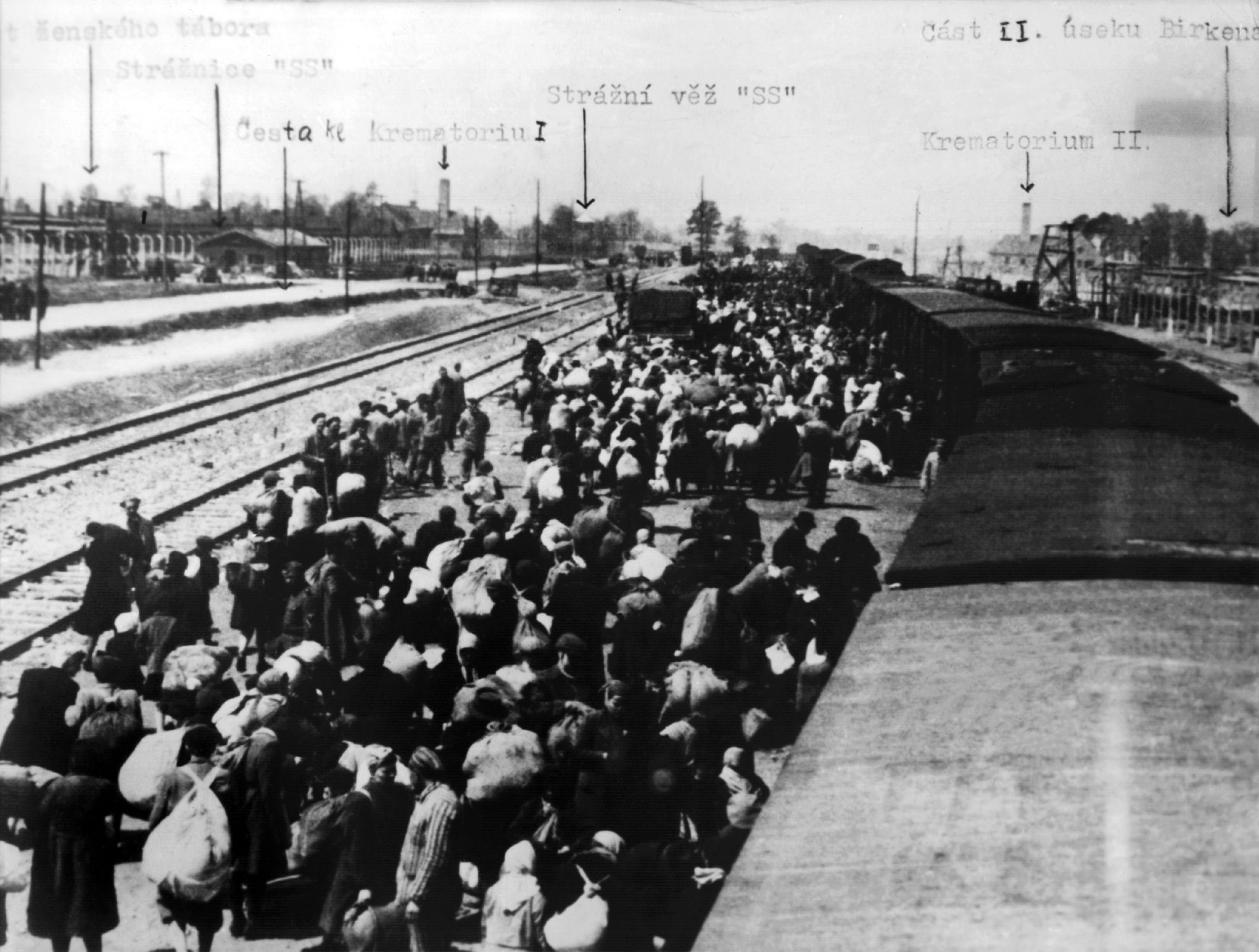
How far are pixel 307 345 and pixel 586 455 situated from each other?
1687 centimetres

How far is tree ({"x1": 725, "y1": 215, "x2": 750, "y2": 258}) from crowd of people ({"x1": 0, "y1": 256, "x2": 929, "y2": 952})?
42122 mm

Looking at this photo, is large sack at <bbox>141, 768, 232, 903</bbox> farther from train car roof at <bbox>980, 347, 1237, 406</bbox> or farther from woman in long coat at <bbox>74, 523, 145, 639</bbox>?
train car roof at <bbox>980, 347, 1237, 406</bbox>

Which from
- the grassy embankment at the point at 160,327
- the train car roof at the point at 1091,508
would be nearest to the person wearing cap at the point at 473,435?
the train car roof at the point at 1091,508

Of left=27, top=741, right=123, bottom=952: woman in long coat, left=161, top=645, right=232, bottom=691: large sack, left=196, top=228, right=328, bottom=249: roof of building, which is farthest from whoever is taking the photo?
left=196, top=228, right=328, bottom=249: roof of building

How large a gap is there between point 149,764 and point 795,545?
4.54m

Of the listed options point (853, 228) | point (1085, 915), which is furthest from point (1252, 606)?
point (853, 228)

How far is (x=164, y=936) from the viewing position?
538 centimetres

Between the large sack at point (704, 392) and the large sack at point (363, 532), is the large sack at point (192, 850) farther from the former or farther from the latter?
the large sack at point (704, 392)

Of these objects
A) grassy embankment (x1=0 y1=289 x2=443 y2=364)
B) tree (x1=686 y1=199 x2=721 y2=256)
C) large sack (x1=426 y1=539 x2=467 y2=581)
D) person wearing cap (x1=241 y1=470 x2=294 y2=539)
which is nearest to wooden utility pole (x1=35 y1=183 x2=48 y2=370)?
grassy embankment (x1=0 y1=289 x2=443 y2=364)

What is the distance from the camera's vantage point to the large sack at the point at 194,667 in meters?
6.25

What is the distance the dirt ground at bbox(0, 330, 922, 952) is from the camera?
5.34 meters

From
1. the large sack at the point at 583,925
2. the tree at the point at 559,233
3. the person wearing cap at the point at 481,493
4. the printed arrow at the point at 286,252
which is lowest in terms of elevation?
the large sack at the point at 583,925

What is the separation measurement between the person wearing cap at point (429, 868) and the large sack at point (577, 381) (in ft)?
42.2

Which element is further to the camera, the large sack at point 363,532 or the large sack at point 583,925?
the large sack at point 363,532
